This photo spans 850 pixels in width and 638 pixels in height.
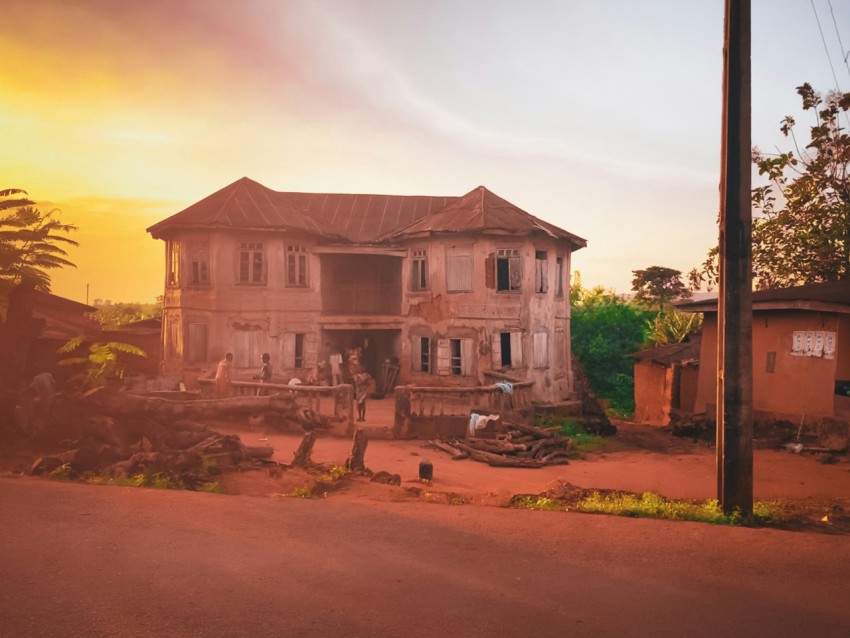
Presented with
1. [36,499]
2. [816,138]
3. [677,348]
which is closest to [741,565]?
[36,499]

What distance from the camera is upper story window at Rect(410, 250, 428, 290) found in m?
26.7

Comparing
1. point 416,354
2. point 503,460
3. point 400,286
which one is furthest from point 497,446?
point 400,286

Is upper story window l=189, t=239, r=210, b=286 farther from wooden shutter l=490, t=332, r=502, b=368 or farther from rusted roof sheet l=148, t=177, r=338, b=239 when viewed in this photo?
wooden shutter l=490, t=332, r=502, b=368

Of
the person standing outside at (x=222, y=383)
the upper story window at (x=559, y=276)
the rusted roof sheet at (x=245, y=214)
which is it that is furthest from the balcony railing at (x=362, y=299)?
the person standing outside at (x=222, y=383)

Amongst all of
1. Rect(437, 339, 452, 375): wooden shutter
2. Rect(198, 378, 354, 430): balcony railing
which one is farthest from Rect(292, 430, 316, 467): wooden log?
Rect(437, 339, 452, 375): wooden shutter

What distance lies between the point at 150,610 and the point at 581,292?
46305 millimetres

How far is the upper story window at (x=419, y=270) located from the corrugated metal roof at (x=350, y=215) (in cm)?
99

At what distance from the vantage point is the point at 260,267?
25.9 meters

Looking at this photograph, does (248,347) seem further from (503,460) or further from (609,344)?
(609,344)

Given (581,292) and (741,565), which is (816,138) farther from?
(581,292)

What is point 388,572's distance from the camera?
6.06m

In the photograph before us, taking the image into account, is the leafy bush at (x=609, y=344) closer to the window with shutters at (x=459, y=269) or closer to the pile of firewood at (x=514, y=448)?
the window with shutters at (x=459, y=269)

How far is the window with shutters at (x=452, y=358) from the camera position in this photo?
26.0 meters

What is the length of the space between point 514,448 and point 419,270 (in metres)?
12.3
